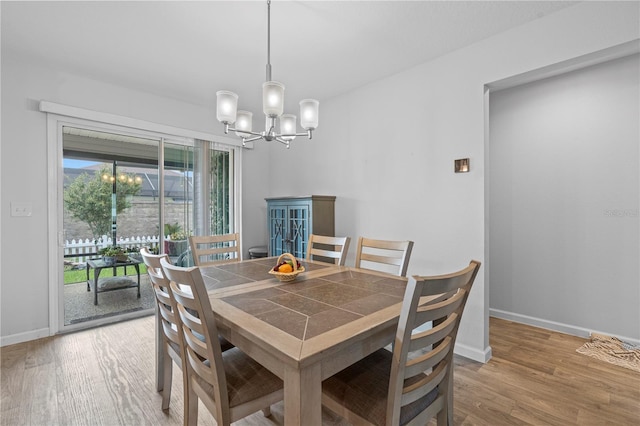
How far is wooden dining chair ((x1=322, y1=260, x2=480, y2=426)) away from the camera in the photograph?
935 millimetres

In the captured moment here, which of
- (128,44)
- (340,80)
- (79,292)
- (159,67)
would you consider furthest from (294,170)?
(79,292)

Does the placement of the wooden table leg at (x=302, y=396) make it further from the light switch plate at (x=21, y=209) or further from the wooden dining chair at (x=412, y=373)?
the light switch plate at (x=21, y=209)

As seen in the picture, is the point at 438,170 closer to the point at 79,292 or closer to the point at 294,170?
the point at 294,170

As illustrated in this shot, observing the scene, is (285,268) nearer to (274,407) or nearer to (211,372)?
(211,372)

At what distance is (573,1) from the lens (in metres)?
1.90

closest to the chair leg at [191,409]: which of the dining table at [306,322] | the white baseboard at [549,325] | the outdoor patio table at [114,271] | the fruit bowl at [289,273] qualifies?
the dining table at [306,322]

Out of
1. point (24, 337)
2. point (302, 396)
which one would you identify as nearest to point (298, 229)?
point (302, 396)

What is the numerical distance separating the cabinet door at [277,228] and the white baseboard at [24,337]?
91.3 inches

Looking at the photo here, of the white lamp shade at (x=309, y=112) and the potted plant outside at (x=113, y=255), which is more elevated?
the white lamp shade at (x=309, y=112)

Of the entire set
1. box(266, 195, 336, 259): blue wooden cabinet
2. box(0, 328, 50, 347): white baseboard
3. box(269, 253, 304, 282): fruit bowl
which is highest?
box(266, 195, 336, 259): blue wooden cabinet

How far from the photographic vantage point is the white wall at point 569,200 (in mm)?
2473

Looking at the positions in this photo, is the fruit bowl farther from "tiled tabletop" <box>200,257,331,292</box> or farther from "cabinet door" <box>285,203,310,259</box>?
"cabinet door" <box>285,203,310,259</box>

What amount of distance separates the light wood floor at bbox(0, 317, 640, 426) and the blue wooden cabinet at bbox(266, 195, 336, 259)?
1.67 m

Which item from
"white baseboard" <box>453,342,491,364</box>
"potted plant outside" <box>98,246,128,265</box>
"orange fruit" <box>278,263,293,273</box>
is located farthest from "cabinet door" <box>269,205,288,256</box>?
"white baseboard" <box>453,342,491,364</box>
